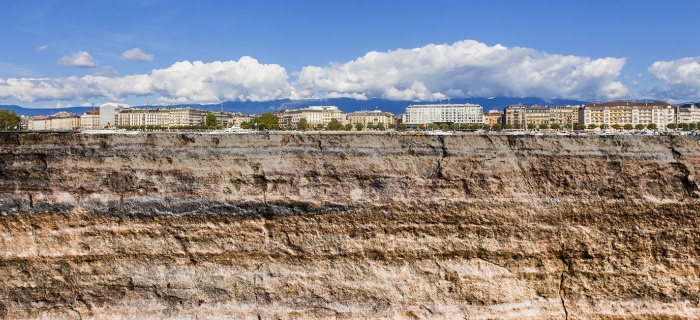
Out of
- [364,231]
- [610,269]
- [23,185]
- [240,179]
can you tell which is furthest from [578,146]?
[23,185]

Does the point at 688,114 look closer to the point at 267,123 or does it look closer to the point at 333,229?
the point at 267,123

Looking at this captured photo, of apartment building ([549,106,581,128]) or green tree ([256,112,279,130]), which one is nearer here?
green tree ([256,112,279,130])

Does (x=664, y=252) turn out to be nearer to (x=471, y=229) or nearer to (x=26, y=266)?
(x=471, y=229)

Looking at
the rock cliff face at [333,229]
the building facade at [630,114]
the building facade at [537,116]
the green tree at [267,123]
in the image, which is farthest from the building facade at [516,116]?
the rock cliff face at [333,229]

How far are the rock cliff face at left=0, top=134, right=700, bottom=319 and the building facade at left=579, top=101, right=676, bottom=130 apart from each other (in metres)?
179

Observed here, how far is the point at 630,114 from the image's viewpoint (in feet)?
564

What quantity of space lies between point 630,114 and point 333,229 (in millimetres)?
188686

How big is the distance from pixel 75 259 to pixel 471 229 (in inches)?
131

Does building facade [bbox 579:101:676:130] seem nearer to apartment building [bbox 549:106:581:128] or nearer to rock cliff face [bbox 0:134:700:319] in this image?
apartment building [bbox 549:106:581:128]

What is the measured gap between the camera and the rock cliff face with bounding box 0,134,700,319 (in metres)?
4.67

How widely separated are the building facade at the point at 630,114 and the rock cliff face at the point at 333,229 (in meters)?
179

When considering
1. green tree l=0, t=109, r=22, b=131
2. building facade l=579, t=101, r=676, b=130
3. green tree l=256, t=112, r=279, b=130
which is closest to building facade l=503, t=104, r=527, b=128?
building facade l=579, t=101, r=676, b=130

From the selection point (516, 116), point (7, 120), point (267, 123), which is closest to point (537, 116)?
point (516, 116)

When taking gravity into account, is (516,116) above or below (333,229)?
above
